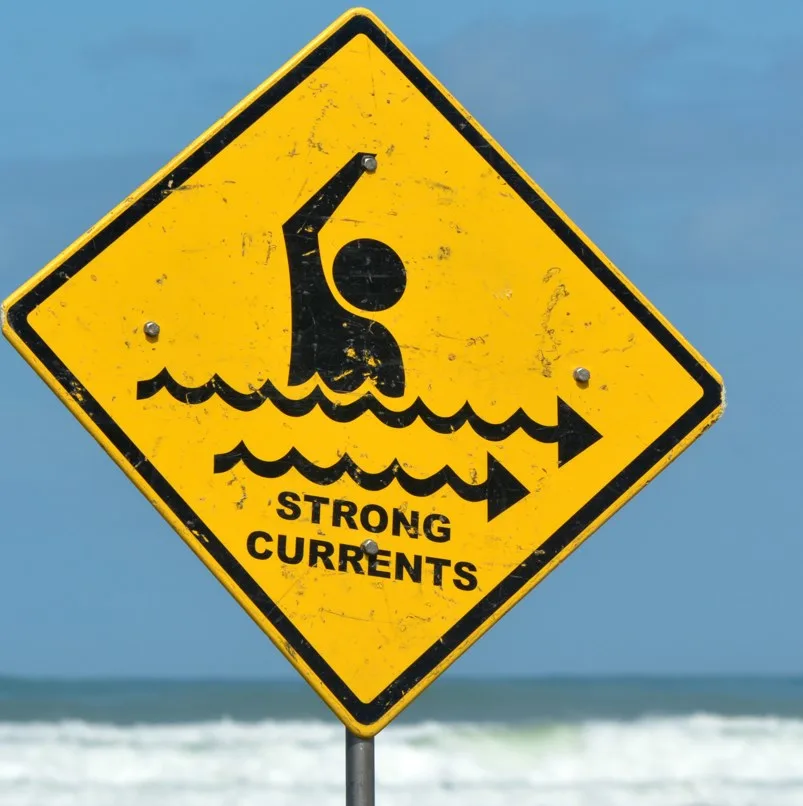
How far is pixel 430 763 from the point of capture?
15180 mm

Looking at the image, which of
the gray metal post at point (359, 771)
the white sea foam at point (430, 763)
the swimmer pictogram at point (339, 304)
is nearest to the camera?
the gray metal post at point (359, 771)

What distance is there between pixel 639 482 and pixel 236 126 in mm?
702

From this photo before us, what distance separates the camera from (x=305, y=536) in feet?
6.42

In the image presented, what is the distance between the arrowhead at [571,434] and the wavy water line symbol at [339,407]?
30mm

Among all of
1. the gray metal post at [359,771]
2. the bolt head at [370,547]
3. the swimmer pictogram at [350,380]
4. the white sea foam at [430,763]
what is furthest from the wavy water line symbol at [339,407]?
the white sea foam at [430,763]

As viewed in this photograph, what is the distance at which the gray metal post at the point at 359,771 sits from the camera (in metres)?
1.90

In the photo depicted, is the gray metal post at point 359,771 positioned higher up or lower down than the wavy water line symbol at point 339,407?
lower down

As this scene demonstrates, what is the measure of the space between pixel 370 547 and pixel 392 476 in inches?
3.7

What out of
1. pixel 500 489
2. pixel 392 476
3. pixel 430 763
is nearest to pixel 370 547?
pixel 392 476

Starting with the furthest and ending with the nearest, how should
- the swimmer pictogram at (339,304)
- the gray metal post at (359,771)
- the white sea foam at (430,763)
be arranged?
the white sea foam at (430,763) → the swimmer pictogram at (339,304) → the gray metal post at (359,771)

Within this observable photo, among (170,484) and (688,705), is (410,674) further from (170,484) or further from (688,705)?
(688,705)

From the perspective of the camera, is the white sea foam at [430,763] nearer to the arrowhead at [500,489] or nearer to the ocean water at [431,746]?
the ocean water at [431,746]

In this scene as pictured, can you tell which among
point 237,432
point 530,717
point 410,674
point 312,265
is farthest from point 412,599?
point 530,717

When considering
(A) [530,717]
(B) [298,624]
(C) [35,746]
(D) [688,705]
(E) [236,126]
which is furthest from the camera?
(D) [688,705]
